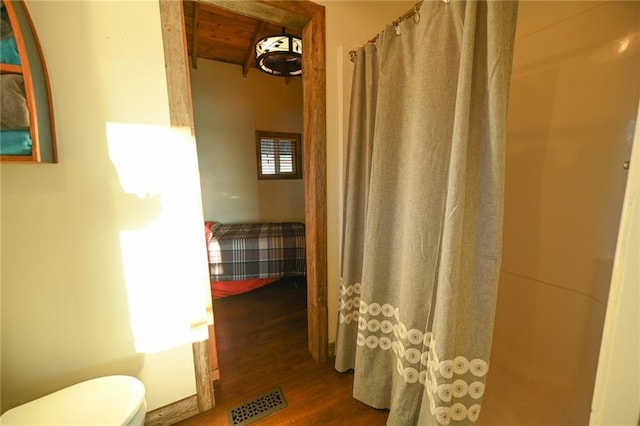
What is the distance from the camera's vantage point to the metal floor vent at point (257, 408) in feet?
4.29

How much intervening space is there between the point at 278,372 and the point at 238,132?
132 inches

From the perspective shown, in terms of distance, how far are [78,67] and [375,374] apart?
2.01 m

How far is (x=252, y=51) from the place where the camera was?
10.6ft

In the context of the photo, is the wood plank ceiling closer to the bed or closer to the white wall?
the bed

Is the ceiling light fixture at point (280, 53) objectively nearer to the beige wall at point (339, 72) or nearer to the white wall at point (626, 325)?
the beige wall at point (339, 72)

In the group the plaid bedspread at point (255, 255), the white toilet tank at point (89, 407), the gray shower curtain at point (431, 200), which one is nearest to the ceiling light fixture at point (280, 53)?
the gray shower curtain at point (431, 200)

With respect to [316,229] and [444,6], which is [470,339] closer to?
[316,229]

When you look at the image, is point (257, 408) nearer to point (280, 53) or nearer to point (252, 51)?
point (280, 53)

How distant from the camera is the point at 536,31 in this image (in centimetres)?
140

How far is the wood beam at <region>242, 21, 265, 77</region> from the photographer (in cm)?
271

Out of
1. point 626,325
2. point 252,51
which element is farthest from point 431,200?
point 252,51

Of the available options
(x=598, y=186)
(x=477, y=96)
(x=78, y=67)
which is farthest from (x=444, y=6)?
(x=78, y=67)

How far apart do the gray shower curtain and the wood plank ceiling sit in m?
1.52

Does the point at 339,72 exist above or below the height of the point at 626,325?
above
